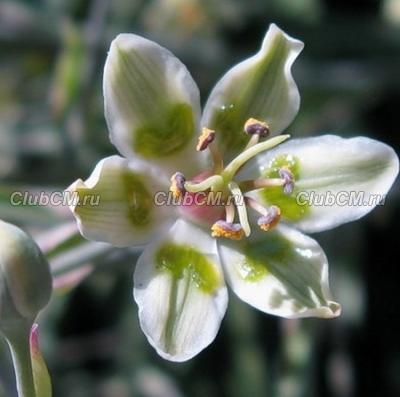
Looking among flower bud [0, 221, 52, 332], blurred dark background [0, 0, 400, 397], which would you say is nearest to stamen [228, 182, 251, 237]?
flower bud [0, 221, 52, 332]

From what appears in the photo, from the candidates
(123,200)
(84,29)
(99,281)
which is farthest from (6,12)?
(123,200)

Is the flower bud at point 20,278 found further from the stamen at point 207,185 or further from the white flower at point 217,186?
the stamen at point 207,185

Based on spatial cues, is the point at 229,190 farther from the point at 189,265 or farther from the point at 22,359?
the point at 22,359

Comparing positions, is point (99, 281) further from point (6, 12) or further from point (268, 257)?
point (268, 257)

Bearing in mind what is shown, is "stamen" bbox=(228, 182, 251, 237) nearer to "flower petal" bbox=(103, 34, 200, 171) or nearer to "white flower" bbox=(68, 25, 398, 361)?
"white flower" bbox=(68, 25, 398, 361)

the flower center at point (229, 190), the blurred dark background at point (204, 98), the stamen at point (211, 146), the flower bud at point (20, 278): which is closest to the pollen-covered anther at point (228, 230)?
the flower center at point (229, 190)

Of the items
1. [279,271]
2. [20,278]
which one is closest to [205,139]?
[279,271]
